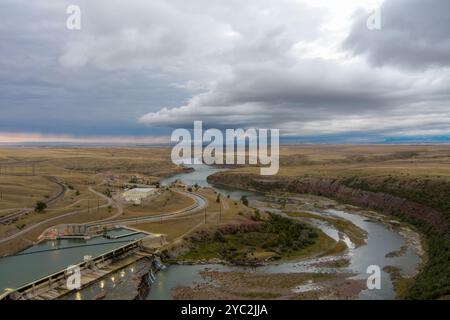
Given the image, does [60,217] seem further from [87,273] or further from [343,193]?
[343,193]

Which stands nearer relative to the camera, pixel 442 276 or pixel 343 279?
pixel 442 276

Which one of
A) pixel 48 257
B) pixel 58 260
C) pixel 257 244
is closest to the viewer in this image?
pixel 58 260

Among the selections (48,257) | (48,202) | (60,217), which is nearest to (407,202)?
(60,217)

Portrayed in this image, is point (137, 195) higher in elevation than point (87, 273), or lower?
higher

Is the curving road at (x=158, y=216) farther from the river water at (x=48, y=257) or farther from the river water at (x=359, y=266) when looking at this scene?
the river water at (x=359, y=266)

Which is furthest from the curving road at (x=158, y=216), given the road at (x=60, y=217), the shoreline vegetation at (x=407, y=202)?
the shoreline vegetation at (x=407, y=202)

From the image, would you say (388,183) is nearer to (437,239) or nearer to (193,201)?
(437,239)

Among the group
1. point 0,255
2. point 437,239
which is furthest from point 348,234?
point 0,255
